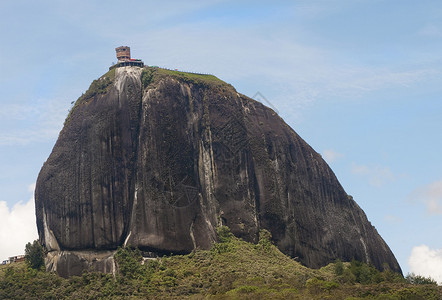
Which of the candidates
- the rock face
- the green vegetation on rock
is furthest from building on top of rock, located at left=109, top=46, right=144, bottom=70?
A: the green vegetation on rock

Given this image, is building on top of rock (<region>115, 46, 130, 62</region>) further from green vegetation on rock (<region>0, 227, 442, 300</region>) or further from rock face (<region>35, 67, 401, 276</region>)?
Result: green vegetation on rock (<region>0, 227, 442, 300</region>)

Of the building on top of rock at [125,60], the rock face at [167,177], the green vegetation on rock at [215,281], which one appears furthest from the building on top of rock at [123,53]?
the green vegetation on rock at [215,281]

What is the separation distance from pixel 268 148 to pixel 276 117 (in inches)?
275

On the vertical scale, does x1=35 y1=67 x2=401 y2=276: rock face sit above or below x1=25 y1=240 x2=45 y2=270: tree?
above

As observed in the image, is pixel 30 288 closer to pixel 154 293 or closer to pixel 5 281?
pixel 5 281

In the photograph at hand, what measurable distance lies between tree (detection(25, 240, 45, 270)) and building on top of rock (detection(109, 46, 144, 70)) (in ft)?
76.5

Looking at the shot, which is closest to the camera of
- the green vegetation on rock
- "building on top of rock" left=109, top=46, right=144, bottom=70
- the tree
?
the green vegetation on rock

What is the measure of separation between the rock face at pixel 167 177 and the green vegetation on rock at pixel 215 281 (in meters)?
2.09

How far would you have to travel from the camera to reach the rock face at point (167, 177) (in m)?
100

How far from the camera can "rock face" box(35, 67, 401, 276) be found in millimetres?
100375

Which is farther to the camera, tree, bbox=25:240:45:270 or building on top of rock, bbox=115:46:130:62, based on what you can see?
building on top of rock, bbox=115:46:130:62

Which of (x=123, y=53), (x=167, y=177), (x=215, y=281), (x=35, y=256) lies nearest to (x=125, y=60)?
(x=123, y=53)

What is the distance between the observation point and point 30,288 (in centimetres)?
9431

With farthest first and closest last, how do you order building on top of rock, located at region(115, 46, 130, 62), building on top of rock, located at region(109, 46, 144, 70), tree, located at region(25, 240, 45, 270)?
building on top of rock, located at region(115, 46, 130, 62) → building on top of rock, located at region(109, 46, 144, 70) → tree, located at region(25, 240, 45, 270)
